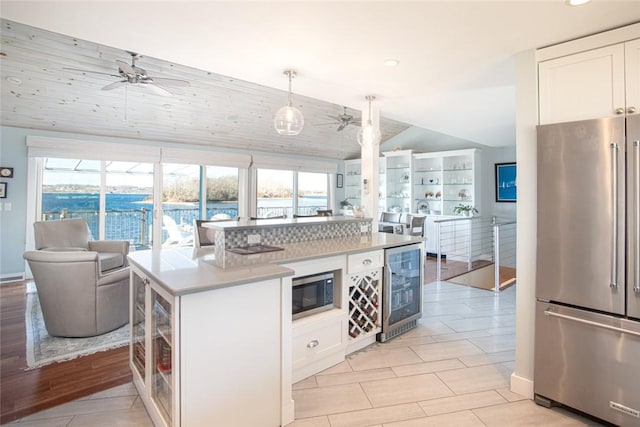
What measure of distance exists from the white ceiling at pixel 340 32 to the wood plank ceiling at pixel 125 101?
0.52 meters

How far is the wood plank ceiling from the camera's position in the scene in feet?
12.3

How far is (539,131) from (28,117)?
6324 millimetres

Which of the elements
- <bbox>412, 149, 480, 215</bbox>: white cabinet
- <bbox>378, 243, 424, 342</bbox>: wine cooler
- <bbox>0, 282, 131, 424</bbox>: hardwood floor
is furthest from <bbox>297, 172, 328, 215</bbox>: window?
<bbox>0, 282, 131, 424</bbox>: hardwood floor

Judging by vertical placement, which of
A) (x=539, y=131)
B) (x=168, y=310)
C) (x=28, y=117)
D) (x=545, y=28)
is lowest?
(x=168, y=310)

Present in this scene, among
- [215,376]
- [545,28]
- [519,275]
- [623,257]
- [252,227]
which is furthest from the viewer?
[252,227]

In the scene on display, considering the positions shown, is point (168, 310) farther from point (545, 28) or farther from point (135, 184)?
point (135, 184)

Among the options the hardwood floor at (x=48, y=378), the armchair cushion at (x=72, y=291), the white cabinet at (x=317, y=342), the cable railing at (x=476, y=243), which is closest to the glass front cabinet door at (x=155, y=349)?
the hardwood floor at (x=48, y=378)

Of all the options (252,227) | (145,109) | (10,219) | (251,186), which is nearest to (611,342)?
(252,227)

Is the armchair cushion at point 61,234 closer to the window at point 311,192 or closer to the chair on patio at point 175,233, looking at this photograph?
the chair on patio at point 175,233

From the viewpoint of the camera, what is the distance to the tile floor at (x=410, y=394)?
1982 millimetres

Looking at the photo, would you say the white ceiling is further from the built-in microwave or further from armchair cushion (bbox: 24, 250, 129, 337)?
armchair cushion (bbox: 24, 250, 129, 337)

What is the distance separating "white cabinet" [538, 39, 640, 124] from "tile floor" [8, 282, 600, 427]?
6.08ft

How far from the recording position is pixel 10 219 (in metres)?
5.10

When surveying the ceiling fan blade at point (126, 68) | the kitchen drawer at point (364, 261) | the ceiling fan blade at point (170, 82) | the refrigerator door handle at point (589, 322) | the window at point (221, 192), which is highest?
the ceiling fan blade at point (126, 68)
